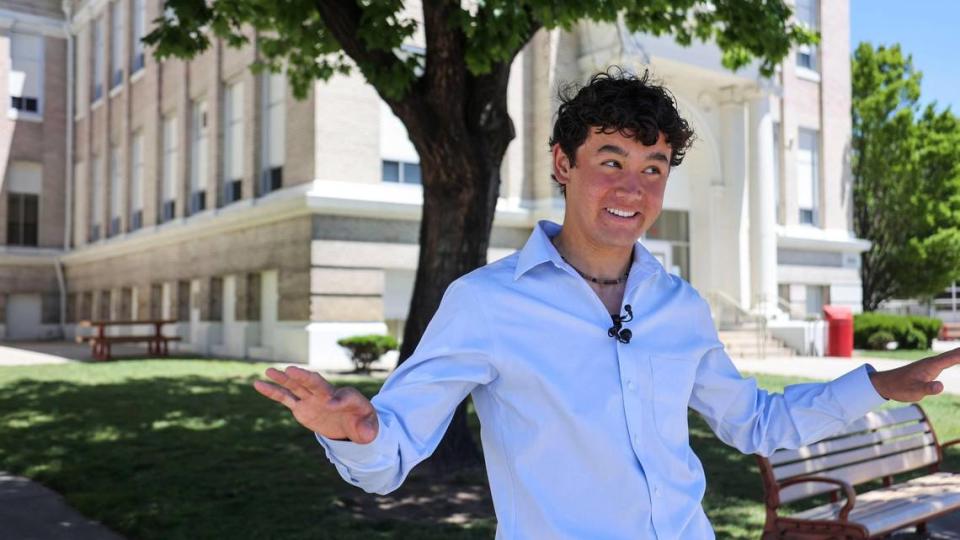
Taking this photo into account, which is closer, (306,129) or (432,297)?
(432,297)

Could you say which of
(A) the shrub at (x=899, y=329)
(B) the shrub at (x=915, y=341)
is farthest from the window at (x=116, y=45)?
(B) the shrub at (x=915, y=341)

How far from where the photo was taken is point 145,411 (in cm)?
1114

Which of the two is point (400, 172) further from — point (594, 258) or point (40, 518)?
point (594, 258)

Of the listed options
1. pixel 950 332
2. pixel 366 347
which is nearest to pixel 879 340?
pixel 950 332

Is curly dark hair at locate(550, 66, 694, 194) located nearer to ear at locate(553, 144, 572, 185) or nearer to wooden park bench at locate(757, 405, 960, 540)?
ear at locate(553, 144, 572, 185)

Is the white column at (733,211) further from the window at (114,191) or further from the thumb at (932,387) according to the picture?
the thumb at (932,387)

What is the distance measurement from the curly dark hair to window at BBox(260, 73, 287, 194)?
1906 centimetres

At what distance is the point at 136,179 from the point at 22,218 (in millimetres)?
7155

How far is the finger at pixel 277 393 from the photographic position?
1703mm

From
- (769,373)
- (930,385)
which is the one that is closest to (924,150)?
(769,373)

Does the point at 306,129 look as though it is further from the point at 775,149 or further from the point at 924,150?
the point at 924,150

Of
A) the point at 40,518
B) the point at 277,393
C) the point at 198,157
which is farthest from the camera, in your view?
the point at 198,157

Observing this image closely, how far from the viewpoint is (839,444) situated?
565 cm

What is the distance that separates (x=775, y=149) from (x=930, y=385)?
26841 mm
